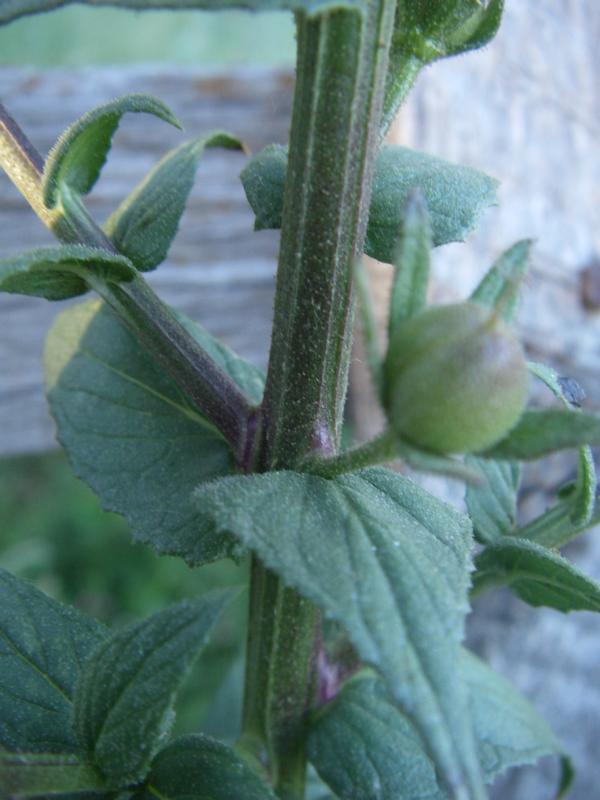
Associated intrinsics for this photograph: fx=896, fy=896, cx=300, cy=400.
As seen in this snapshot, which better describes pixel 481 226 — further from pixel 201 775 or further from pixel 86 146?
pixel 201 775

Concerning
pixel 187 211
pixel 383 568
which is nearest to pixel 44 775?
pixel 383 568

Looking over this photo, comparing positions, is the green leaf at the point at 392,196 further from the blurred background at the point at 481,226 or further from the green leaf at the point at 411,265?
the blurred background at the point at 481,226

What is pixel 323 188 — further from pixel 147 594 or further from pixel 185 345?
pixel 147 594

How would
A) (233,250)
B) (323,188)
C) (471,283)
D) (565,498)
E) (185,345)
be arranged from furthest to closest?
(233,250)
(471,283)
(565,498)
(185,345)
(323,188)

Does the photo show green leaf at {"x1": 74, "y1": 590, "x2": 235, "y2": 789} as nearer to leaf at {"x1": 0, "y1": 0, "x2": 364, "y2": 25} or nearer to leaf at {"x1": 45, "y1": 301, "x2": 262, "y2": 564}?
leaf at {"x1": 45, "y1": 301, "x2": 262, "y2": 564}

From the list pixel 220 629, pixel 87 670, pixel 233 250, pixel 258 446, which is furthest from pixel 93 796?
pixel 220 629

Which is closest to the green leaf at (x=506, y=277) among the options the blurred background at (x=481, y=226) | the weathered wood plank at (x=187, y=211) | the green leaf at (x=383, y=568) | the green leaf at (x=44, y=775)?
the green leaf at (x=383, y=568)
